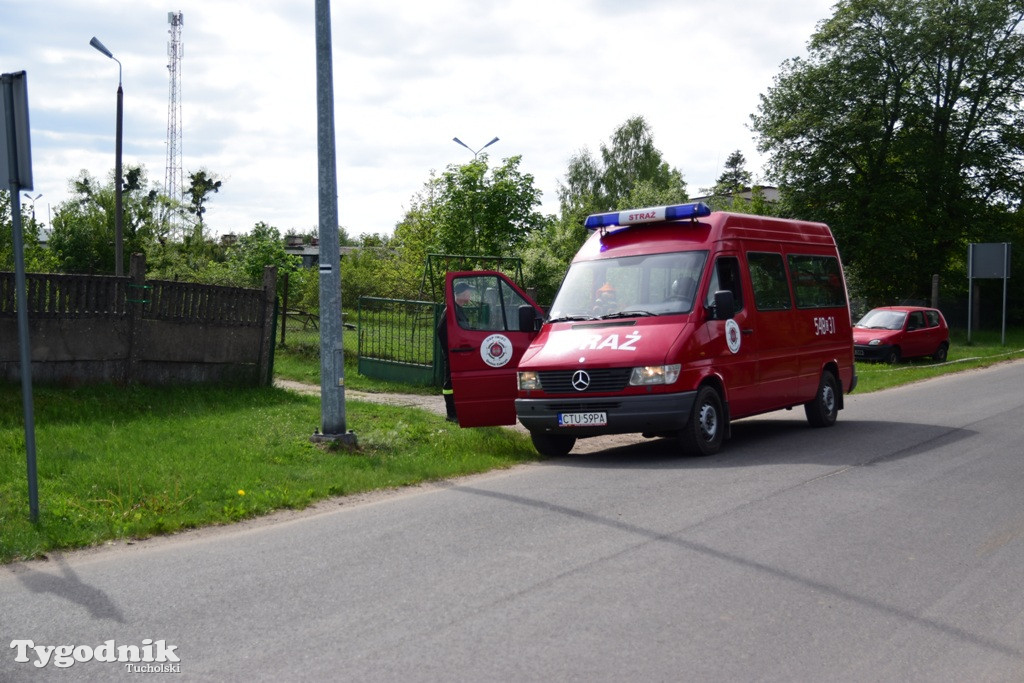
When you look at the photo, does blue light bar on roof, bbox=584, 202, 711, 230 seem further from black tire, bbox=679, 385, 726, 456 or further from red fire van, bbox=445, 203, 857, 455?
black tire, bbox=679, 385, 726, 456

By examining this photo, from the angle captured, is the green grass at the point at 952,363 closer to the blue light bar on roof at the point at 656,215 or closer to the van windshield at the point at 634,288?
the blue light bar on roof at the point at 656,215

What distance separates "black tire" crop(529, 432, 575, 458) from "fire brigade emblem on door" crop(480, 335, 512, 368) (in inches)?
35.1

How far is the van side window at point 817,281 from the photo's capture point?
43.9 feet

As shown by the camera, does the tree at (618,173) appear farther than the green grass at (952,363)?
Yes

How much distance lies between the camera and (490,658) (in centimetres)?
467

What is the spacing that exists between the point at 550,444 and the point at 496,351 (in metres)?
1.20

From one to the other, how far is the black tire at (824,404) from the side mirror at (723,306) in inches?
125

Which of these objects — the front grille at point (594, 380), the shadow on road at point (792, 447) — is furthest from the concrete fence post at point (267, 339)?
the front grille at point (594, 380)

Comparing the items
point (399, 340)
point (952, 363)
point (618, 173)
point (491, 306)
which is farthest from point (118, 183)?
point (618, 173)

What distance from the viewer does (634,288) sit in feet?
37.5

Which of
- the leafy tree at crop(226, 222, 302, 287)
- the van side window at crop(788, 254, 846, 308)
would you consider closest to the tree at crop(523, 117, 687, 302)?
the leafy tree at crop(226, 222, 302, 287)

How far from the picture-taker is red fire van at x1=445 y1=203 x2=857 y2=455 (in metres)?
10.5

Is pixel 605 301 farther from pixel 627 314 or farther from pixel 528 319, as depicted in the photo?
pixel 528 319

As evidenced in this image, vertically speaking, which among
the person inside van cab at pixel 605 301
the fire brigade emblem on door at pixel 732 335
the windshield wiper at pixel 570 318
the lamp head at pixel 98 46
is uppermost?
the lamp head at pixel 98 46
